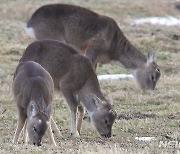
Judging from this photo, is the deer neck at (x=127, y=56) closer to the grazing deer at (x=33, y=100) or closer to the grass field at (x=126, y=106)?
the grass field at (x=126, y=106)

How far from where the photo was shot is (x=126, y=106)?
1614 cm

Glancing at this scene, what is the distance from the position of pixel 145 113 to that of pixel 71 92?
7.39 feet

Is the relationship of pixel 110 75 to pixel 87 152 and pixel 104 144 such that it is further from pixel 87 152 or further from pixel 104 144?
pixel 87 152

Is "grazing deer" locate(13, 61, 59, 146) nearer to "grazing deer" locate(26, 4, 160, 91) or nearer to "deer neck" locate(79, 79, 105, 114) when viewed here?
"deer neck" locate(79, 79, 105, 114)

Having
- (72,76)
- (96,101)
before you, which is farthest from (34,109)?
(72,76)

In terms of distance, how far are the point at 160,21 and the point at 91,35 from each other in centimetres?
1538

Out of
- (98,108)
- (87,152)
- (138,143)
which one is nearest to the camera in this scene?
(87,152)

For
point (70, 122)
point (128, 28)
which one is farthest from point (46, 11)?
point (128, 28)

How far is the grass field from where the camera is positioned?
11227 millimetres

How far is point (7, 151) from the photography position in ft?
33.8

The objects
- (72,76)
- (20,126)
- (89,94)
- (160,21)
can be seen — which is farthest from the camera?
(160,21)

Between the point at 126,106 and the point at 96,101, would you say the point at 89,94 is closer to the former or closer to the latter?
the point at 96,101

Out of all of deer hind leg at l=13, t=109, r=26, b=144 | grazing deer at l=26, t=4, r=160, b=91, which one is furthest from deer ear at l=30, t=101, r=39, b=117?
grazing deer at l=26, t=4, r=160, b=91

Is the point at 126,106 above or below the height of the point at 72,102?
below
